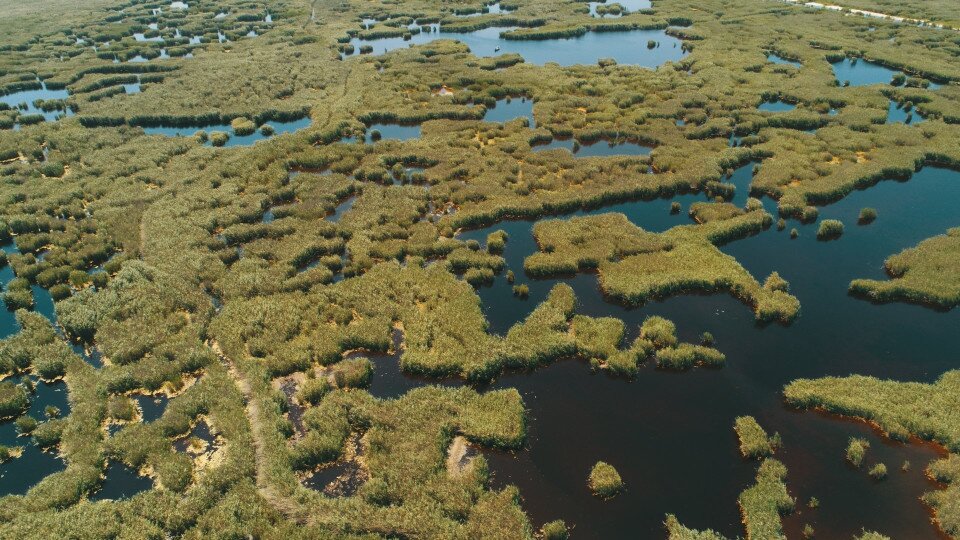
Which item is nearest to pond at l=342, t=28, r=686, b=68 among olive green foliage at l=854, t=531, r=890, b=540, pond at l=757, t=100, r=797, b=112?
pond at l=757, t=100, r=797, b=112

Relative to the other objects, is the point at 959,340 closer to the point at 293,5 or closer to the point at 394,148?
the point at 394,148

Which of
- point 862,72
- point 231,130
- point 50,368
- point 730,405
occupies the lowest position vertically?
point 730,405

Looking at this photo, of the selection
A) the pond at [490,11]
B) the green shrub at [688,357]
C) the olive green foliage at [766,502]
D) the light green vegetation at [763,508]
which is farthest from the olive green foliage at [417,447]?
the pond at [490,11]

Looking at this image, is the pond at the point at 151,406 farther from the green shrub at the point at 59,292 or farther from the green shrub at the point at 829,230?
the green shrub at the point at 829,230

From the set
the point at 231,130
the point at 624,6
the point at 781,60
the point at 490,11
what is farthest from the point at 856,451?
the point at 624,6

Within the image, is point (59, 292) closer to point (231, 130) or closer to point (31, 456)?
point (31, 456)

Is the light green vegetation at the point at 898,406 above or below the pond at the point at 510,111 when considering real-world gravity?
below

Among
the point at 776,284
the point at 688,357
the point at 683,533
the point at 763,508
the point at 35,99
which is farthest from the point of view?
the point at 35,99

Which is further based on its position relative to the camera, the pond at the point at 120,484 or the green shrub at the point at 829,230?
the green shrub at the point at 829,230
